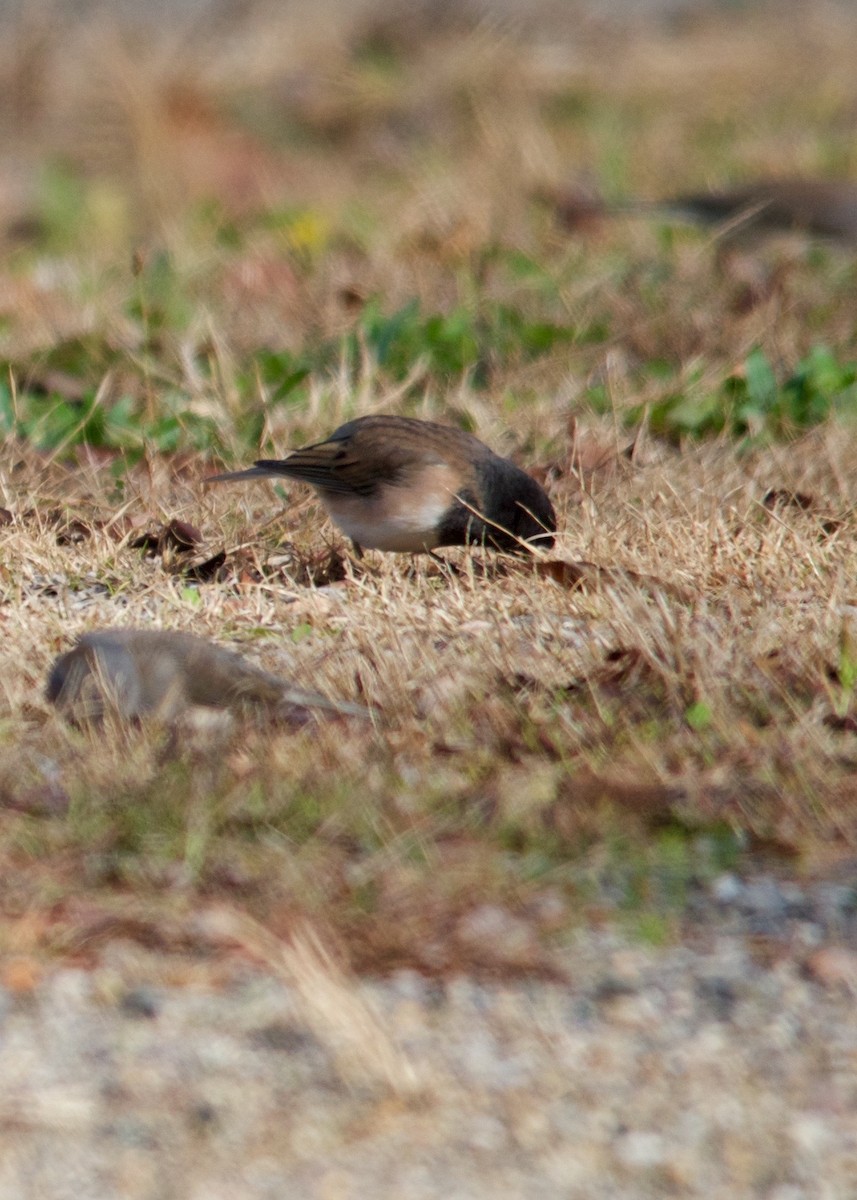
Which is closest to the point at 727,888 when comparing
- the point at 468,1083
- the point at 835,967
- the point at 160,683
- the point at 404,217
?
the point at 835,967

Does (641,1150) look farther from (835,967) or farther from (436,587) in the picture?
(436,587)

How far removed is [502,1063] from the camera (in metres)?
2.69

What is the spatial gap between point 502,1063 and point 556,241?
20.5 ft

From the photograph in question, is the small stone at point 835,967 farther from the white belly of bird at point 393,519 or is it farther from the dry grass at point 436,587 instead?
the white belly of bird at point 393,519

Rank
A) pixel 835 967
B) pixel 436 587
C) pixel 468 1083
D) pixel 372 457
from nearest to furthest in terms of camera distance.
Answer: pixel 468 1083 < pixel 835 967 < pixel 436 587 < pixel 372 457

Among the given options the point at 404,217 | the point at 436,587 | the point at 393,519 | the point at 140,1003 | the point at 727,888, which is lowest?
the point at 404,217

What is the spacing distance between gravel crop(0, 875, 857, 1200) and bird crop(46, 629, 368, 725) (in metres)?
0.85

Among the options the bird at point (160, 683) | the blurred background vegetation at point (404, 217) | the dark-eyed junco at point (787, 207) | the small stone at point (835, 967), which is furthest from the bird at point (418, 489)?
the dark-eyed junco at point (787, 207)

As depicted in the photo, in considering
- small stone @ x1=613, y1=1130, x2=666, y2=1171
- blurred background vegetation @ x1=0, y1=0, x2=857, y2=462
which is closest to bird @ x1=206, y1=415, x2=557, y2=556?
blurred background vegetation @ x1=0, y1=0, x2=857, y2=462

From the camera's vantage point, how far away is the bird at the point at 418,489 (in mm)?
4840

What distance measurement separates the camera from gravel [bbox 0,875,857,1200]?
2418 millimetres

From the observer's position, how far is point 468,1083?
2.63 meters

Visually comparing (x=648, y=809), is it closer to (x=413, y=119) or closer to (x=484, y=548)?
(x=484, y=548)

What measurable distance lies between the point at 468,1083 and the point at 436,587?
89.8 inches
